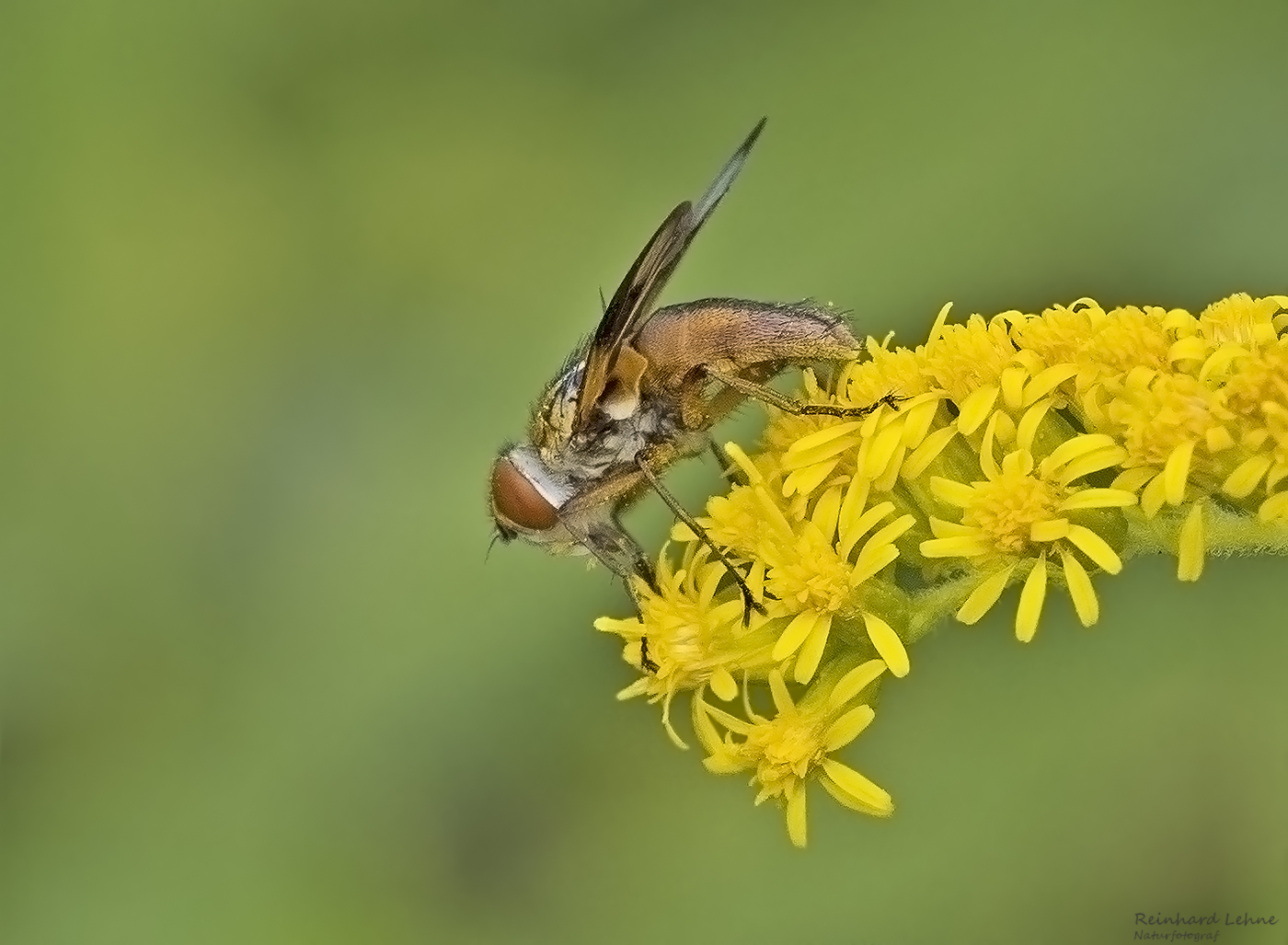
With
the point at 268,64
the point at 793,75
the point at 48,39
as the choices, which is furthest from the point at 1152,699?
the point at 48,39

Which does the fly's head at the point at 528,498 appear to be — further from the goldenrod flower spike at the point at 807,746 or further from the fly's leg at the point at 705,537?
the goldenrod flower spike at the point at 807,746

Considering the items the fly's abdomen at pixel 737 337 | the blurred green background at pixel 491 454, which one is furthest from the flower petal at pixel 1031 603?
the blurred green background at pixel 491 454

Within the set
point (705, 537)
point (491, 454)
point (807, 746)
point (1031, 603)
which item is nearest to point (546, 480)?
point (705, 537)

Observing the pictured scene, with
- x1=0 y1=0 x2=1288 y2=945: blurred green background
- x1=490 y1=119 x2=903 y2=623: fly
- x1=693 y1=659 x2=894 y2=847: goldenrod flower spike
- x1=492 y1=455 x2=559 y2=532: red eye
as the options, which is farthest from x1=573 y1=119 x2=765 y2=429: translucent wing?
x1=0 y1=0 x2=1288 y2=945: blurred green background

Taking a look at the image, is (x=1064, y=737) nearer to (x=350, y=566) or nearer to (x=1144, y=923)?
(x=1144, y=923)

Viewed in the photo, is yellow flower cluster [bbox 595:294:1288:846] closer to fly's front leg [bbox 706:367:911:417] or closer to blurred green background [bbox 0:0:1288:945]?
fly's front leg [bbox 706:367:911:417]

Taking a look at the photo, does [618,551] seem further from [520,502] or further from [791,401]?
[791,401]
